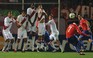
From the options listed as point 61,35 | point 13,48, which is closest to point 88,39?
point 61,35

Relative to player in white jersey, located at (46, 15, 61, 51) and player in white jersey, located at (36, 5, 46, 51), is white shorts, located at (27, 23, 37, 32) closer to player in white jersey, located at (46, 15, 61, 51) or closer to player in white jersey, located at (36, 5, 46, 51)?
player in white jersey, located at (36, 5, 46, 51)

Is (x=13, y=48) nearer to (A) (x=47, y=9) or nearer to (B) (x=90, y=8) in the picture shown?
(A) (x=47, y=9)

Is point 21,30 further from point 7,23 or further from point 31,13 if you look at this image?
point 31,13

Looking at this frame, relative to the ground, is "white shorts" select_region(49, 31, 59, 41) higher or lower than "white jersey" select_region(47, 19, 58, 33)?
lower

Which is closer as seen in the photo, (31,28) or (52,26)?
(52,26)

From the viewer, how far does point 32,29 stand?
2894 centimetres

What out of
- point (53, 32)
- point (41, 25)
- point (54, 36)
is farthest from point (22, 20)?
point (54, 36)

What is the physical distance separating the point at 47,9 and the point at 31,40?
2.53 meters

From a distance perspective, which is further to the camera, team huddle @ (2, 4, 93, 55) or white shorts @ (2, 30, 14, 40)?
white shorts @ (2, 30, 14, 40)

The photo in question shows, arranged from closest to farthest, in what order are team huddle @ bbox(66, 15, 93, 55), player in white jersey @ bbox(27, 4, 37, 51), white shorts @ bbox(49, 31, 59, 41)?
1. team huddle @ bbox(66, 15, 93, 55)
2. white shorts @ bbox(49, 31, 59, 41)
3. player in white jersey @ bbox(27, 4, 37, 51)

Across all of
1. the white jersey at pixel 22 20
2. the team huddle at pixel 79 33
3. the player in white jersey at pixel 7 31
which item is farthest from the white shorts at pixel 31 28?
the team huddle at pixel 79 33

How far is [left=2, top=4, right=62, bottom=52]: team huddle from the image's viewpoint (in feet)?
92.3

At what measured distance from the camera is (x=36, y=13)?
94.4 feet

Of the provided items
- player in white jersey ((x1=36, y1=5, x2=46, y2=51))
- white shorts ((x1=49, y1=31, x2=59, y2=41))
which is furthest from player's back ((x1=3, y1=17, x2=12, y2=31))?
white shorts ((x1=49, y1=31, x2=59, y2=41))
